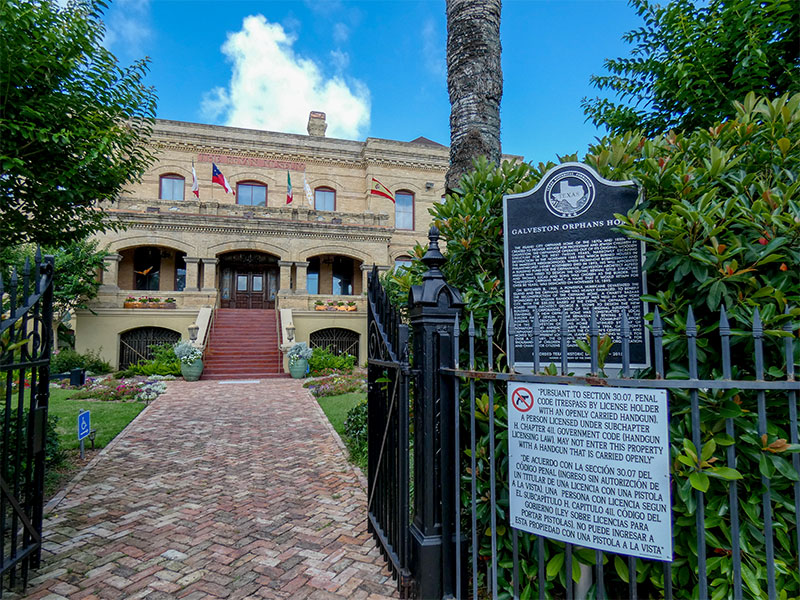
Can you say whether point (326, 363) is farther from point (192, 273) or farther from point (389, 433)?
point (389, 433)

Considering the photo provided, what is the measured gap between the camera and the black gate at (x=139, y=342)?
66.7ft

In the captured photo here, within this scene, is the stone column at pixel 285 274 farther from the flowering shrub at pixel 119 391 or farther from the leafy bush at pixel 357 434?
the leafy bush at pixel 357 434

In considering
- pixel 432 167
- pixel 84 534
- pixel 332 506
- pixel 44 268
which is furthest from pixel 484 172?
pixel 432 167

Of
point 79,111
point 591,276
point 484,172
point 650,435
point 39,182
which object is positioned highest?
point 79,111

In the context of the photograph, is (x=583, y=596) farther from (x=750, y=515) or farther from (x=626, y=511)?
(x=750, y=515)

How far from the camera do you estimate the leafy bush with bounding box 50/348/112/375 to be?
17.7m

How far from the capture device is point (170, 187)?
25.8m

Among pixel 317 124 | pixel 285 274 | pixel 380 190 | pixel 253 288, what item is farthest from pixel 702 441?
pixel 317 124

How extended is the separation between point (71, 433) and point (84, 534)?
5106 millimetres

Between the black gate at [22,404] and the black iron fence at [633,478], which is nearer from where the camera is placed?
the black iron fence at [633,478]

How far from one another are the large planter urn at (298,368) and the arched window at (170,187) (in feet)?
47.0

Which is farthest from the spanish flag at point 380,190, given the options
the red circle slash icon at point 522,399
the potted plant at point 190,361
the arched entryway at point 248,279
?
the red circle slash icon at point 522,399

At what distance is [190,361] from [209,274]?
7.14 metres

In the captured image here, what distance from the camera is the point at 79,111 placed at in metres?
5.59
